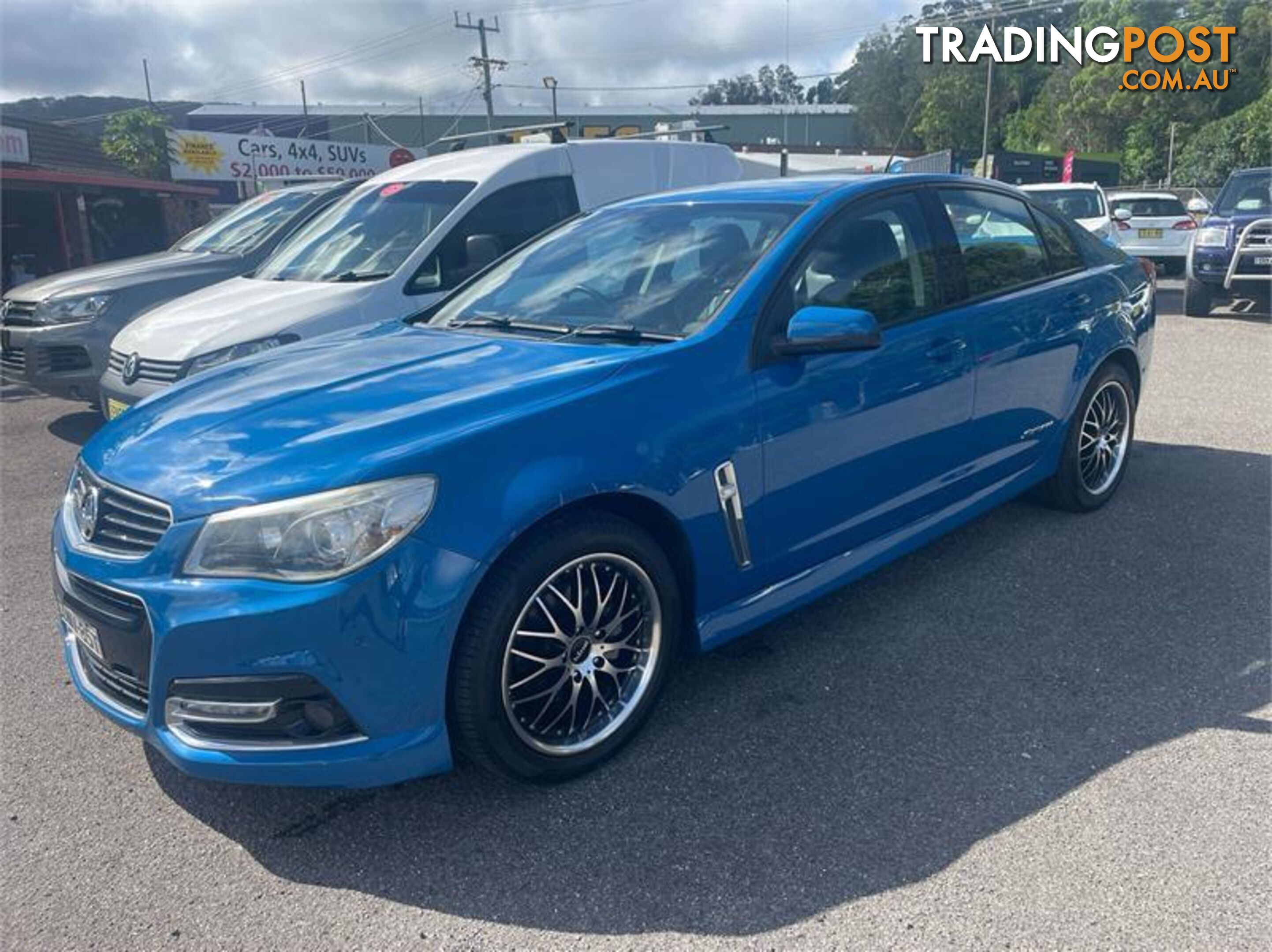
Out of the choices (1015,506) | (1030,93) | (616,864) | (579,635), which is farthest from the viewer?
(1030,93)

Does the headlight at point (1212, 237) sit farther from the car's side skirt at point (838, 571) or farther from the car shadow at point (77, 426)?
the car shadow at point (77, 426)

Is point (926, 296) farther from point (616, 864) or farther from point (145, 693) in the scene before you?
point (145, 693)

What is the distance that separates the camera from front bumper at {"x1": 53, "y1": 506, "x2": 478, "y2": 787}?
7.95 feet

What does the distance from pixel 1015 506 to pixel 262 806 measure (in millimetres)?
3836

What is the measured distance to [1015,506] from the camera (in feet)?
16.9

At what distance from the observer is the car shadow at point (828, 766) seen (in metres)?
2.53

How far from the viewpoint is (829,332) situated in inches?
124

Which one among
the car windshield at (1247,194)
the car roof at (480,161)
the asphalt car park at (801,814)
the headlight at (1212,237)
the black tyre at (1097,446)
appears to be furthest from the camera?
the car windshield at (1247,194)

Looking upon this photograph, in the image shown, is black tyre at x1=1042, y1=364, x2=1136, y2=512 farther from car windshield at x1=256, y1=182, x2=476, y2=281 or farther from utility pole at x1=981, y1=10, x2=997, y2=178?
utility pole at x1=981, y1=10, x2=997, y2=178

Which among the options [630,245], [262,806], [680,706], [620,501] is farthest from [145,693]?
[630,245]

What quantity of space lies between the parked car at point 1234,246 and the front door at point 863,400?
9329mm

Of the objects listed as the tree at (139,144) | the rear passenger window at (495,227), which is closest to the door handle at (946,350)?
the rear passenger window at (495,227)

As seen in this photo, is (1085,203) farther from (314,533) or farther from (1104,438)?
(314,533)

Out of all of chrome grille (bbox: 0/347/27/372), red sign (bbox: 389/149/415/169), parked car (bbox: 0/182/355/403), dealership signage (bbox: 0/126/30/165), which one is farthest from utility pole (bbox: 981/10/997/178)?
dealership signage (bbox: 0/126/30/165)
